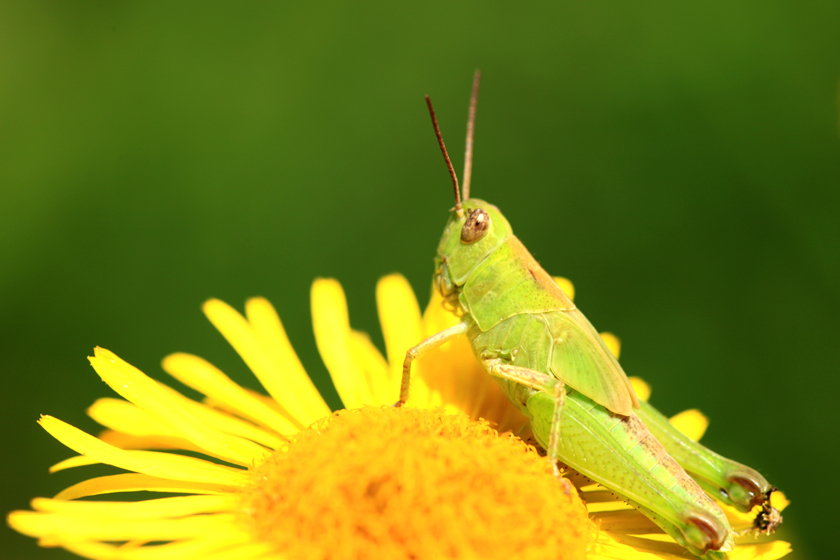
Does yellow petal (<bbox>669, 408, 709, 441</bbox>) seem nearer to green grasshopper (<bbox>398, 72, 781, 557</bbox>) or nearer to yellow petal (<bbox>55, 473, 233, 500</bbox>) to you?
green grasshopper (<bbox>398, 72, 781, 557</bbox>)

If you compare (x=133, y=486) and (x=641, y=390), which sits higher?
(x=133, y=486)

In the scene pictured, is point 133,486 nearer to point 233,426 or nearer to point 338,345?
point 233,426

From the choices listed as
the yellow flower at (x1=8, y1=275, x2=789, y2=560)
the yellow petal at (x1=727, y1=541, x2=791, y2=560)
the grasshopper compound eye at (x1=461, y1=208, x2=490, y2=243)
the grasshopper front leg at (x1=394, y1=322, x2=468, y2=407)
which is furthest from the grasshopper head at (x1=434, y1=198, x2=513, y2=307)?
the yellow petal at (x1=727, y1=541, x2=791, y2=560)

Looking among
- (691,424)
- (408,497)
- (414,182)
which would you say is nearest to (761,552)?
(691,424)

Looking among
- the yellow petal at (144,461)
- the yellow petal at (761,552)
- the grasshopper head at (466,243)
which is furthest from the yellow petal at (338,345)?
the yellow petal at (761,552)

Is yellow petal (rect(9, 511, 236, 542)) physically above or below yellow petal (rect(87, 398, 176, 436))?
below

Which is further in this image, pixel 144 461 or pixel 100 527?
pixel 144 461

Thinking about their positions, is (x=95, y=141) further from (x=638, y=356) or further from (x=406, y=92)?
(x=638, y=356)
